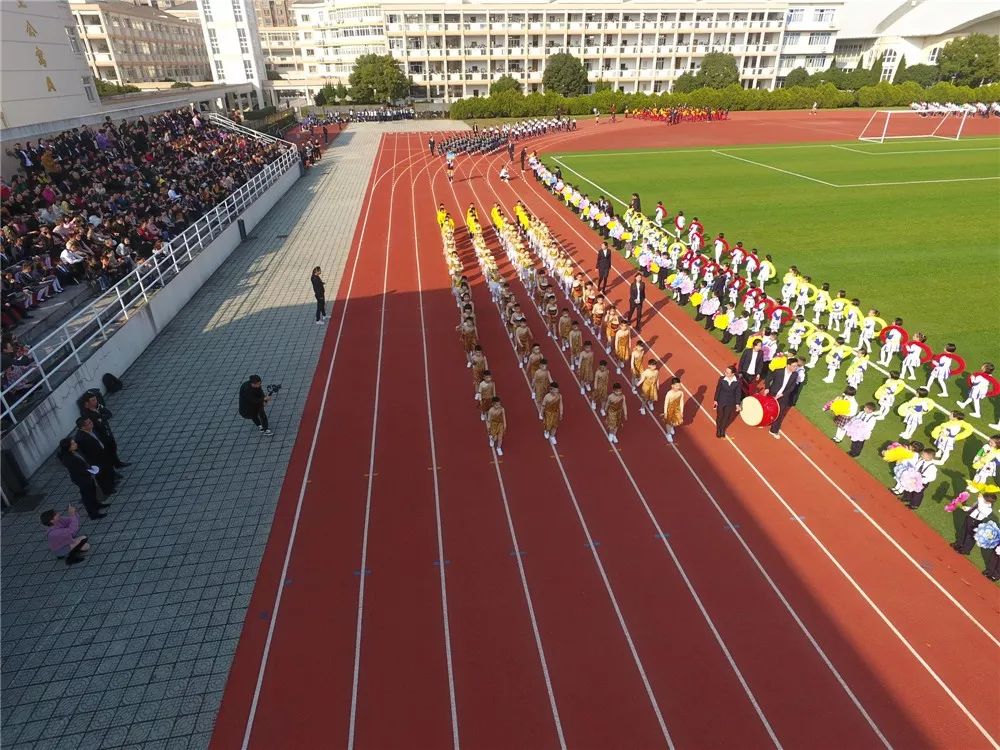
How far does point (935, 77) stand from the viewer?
228ft

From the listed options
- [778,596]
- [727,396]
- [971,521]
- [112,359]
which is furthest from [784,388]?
[112,359]

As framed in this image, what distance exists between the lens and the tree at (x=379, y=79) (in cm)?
6150

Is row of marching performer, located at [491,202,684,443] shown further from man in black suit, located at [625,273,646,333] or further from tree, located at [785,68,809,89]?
tree, located at [785,68,809,89]

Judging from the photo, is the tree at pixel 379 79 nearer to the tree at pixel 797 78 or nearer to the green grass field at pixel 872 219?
the green grass field at pixel 872 219

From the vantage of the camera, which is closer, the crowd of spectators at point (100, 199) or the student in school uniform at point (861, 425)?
the student in school uniform at point (861, 425)

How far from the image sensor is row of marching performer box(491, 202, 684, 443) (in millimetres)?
10203

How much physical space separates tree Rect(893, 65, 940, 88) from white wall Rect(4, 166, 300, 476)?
275 ft

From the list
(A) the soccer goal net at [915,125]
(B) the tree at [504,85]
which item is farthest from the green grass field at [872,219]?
(B) the tree at [504,85]

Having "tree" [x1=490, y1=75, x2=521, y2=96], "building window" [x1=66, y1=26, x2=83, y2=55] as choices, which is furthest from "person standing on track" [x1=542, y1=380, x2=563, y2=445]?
"tree" [x1=490, y1=75, x2=521, y2=96]

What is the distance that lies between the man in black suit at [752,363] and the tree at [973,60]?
267 feet

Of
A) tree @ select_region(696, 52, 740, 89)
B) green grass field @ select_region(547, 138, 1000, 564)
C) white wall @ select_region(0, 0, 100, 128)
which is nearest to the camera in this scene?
green grass field @ select_region(547, 138, 1000, 564)

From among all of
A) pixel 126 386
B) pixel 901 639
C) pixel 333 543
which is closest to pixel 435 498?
pixel 333 543

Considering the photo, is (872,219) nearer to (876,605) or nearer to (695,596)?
(876,605)

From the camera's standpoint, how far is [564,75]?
206ft
